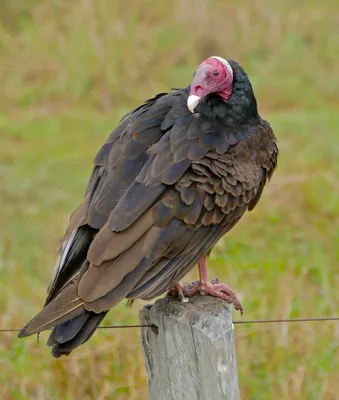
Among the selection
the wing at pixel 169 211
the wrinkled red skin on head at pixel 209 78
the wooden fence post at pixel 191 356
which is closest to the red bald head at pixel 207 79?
the wrinkled red skin on head at pixel 209 78

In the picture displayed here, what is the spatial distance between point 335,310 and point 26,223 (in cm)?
259

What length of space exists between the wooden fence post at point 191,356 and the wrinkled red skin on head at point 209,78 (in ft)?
2.93

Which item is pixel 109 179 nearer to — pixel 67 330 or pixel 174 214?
pixel 174 214

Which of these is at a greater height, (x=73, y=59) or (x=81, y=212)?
(x=73, y=59)

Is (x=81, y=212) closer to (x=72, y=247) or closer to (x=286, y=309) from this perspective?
(x=72, y=247)

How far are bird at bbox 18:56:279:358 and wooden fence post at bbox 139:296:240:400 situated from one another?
17cm

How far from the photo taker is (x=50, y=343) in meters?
2.83

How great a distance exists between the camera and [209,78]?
346 centimetres

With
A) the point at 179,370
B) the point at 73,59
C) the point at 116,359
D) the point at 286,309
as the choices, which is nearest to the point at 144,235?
the point at 179,370

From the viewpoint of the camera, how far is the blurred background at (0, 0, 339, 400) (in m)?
4.29

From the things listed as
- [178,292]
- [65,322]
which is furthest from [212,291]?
[65,322]

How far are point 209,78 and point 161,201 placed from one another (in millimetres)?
559

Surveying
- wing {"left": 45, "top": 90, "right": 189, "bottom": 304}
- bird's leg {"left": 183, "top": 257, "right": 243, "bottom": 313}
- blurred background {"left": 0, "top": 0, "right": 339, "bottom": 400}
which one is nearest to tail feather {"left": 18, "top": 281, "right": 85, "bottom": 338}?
wing {"left": 45, "top": 90, "right": 189, "bottom": 304}

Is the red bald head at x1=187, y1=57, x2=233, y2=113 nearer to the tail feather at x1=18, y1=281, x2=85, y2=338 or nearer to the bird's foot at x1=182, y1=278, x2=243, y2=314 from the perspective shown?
the bird's foot at x1=182, y1=278, x2=243, y2=314
